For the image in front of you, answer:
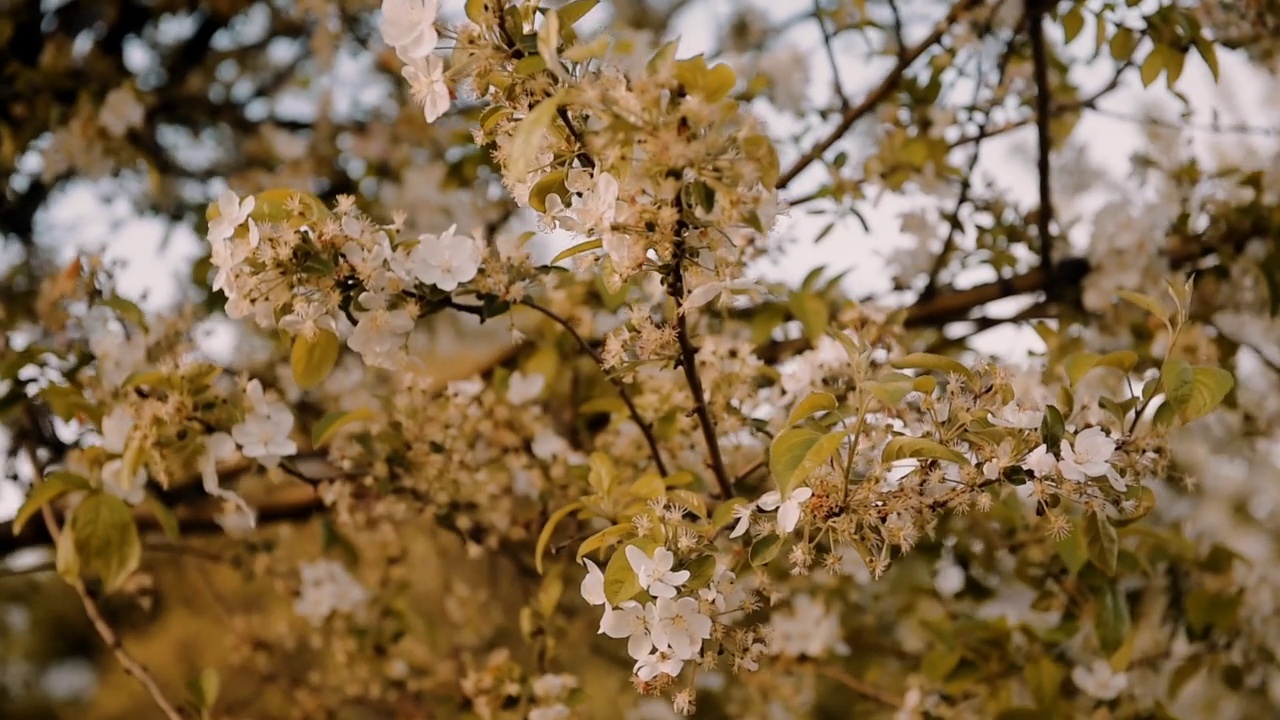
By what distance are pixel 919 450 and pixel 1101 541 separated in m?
0.24

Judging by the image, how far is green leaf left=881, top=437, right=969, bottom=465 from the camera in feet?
2.19

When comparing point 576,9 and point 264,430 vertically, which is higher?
point 576,9

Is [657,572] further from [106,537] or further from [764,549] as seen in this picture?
[106,537]

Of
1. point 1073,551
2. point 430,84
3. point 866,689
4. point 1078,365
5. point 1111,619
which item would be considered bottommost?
point 866,689

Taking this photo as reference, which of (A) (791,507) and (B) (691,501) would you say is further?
(B) (691,501)

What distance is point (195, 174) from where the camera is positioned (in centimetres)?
201

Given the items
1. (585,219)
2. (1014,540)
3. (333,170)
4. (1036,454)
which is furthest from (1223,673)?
(333,170)

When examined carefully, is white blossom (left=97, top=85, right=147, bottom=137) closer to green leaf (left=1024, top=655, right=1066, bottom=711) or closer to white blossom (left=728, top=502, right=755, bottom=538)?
white blossom (left=728, top=502, right=755, bottom=538)

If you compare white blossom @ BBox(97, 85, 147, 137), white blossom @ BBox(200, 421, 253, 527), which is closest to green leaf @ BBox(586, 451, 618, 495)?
white blossom @ BBox(200, 421, 253, 527)

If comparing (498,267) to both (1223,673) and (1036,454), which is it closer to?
(1036,454)

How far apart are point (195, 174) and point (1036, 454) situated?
173cm

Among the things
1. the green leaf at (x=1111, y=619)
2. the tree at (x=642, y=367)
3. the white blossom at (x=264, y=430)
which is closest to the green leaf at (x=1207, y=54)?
the tree at (x=642, y=367)

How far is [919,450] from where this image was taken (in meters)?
0.67

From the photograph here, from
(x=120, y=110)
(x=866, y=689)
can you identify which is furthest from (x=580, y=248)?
(x=120, y=110)
